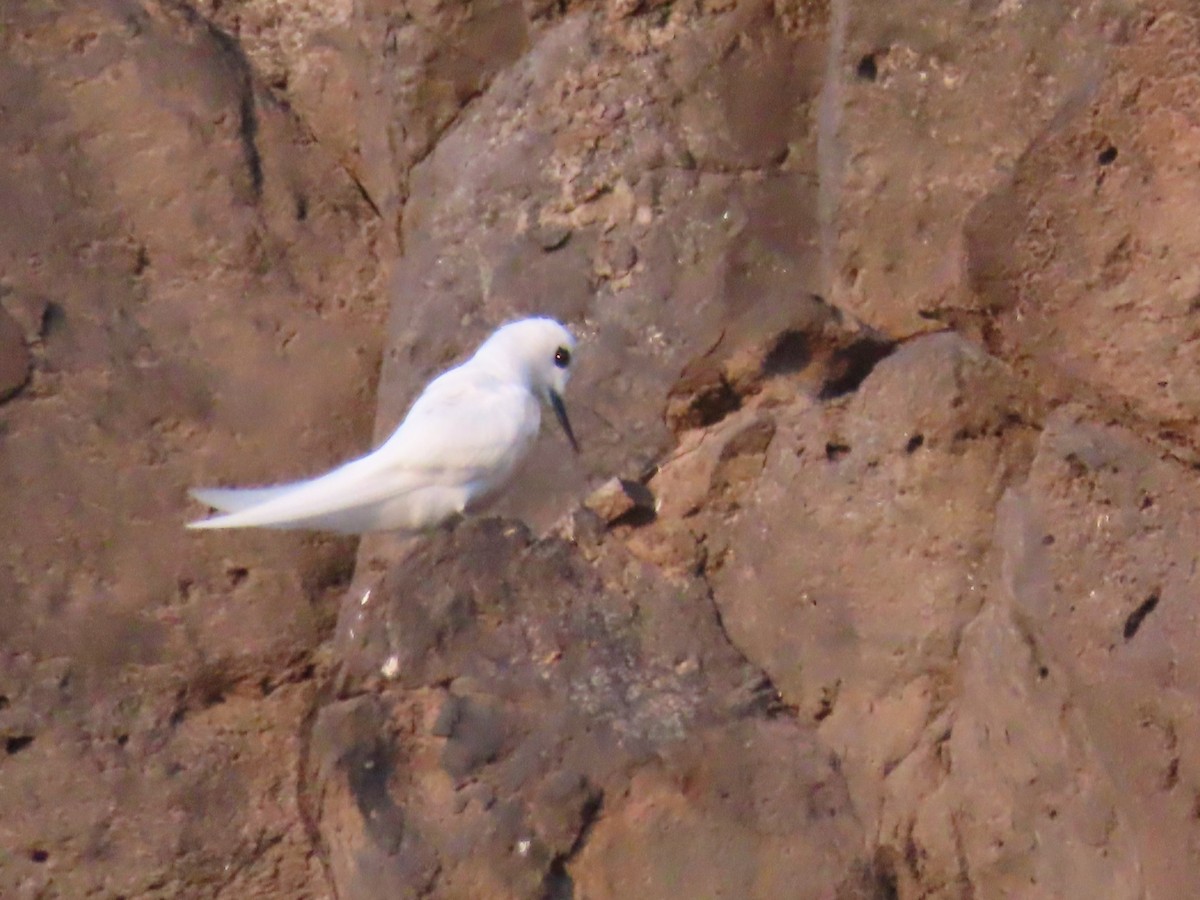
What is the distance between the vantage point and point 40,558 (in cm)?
400

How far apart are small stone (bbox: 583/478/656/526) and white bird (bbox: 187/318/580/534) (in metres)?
0.19

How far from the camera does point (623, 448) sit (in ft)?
12.0

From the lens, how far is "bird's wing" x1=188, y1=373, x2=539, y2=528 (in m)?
3.29

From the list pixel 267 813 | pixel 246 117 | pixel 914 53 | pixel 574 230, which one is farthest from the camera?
pixel 246 117

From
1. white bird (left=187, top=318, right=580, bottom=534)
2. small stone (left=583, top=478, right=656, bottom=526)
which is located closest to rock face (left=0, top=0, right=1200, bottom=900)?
small stone (left=583, top=478, right=656, bottom=526)

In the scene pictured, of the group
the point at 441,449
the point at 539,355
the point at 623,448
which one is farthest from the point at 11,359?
the point at 623,448

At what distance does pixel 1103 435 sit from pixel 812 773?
96 cm

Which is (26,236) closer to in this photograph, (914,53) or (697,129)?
(697,129)

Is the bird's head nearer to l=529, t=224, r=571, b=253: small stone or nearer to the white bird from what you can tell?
the white bird

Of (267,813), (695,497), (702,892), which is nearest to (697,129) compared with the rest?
(695,497)

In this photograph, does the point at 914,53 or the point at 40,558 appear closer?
the point at 914,53

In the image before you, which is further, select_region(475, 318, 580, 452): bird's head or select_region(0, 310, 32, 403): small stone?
select_region(0, 310, 32, 403): small stone

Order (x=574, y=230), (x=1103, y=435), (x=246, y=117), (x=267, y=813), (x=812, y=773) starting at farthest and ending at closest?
(x=246, y=117)
(x=267, y=813)
(x=574, y=230)
(x=812, y=773)
(x=1103, y=435)

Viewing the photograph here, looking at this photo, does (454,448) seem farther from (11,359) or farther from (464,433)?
(11,359)
